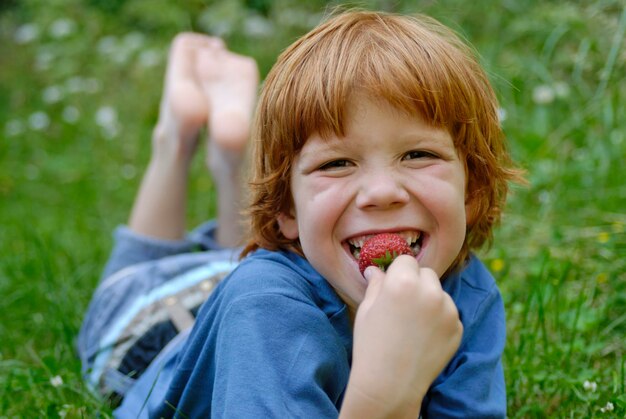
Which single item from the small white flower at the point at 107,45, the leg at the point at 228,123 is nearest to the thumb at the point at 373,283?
the leg at the point at 228,123

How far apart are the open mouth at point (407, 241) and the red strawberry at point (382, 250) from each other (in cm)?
2

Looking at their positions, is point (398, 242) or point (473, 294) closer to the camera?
point (398, 242)

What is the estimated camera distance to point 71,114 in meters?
4.75

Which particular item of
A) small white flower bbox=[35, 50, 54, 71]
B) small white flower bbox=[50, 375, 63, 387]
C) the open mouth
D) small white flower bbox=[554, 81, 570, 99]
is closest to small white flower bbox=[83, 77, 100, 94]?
small white flower bbox=[35, 50, 54, 71]

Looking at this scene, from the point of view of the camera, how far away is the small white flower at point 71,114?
4.68 meters

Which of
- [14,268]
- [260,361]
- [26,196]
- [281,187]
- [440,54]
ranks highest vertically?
[440,54]

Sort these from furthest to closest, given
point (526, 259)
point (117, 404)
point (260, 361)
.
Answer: point (526, 259), point (117, 404), point (260, 361)

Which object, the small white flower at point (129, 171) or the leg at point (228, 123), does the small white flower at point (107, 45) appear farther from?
the leg at point (228, 123)

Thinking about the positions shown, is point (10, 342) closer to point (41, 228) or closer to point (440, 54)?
point (41, 228)

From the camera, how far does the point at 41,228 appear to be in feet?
10.6

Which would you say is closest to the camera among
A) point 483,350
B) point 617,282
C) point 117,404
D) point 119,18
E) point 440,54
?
point 440,54

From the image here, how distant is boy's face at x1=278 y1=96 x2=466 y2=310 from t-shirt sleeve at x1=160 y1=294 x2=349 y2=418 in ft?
0.39

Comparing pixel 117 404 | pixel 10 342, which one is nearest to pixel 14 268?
pixel 10 342

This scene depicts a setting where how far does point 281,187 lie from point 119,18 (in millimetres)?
4515
